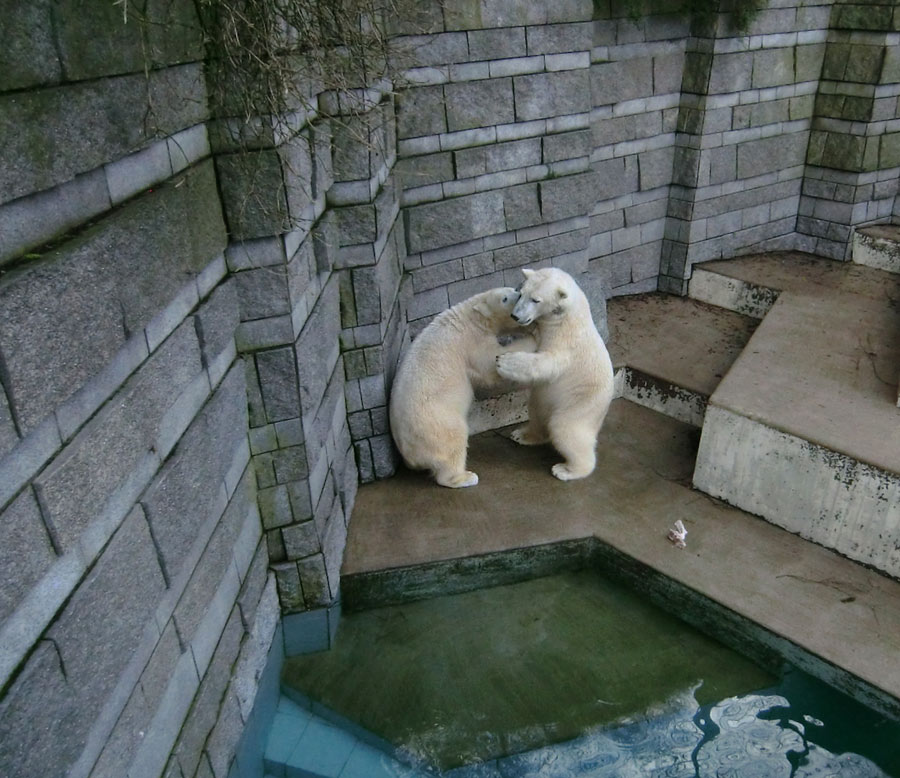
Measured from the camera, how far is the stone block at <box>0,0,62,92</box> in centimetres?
151

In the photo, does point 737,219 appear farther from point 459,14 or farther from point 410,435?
point 410,435

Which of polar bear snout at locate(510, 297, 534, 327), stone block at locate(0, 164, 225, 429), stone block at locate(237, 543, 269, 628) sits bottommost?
stone block at locate(237, 543, 269, 628)

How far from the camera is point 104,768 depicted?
205cm

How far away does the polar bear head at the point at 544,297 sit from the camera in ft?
13.0

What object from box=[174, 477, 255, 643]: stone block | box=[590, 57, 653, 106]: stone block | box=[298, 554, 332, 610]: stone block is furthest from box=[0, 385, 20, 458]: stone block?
box=[590, 57, 653, 106]: stone block

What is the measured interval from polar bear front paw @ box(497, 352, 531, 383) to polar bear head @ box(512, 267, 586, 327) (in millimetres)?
204

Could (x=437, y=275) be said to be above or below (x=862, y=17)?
below

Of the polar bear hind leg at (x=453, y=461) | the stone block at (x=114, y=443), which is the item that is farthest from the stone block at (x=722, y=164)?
the stone block at (x=114, y=443)

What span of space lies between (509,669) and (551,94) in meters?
3.42

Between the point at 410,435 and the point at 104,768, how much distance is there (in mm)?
2411

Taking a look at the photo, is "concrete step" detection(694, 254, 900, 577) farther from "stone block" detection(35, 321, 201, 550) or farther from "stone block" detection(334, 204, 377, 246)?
"stone block" detection(35, 321, 201, 550)

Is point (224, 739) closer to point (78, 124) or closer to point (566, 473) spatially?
point (78, 124)

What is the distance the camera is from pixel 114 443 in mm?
1990

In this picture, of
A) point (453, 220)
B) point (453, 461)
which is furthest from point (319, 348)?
point (453, 220)
